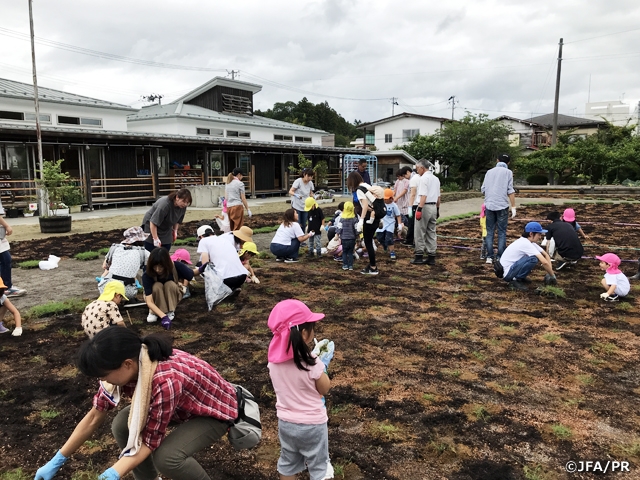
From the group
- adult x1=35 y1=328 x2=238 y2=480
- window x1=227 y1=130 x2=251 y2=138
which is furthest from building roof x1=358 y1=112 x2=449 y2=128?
adult x1=35 y1=328 x2=238 y2=480

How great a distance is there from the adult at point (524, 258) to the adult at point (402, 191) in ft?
10.6

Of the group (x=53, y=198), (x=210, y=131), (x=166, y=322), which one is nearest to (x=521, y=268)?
(x=166, y=322)

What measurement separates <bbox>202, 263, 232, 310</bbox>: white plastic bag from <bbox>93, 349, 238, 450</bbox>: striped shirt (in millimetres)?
3590

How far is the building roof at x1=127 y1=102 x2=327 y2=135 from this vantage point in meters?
26.7

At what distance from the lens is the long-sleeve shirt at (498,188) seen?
24.9ft

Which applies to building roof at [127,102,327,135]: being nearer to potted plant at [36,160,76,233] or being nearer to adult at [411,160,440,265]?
potted plant at [36,160,76,233]

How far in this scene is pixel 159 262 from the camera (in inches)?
200

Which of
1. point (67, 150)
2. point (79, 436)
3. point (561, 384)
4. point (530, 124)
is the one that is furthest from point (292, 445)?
point (530, 124)

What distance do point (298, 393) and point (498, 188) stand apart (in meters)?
6.27

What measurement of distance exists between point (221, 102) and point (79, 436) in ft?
103

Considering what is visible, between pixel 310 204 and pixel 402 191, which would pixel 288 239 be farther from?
pixel 402 191

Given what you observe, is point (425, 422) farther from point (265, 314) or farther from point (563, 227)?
point (563, 227)

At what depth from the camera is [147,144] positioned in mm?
20422

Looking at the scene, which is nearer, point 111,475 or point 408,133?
point 111,475
